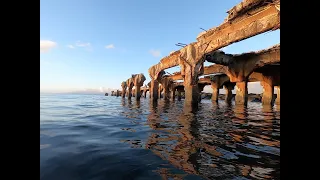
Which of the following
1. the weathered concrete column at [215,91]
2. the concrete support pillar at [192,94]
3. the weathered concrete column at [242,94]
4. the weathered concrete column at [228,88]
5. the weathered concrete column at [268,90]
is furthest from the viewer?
the weathered concrete column at [228,88]

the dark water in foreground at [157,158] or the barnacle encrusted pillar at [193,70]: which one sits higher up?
the barnacle encrusted pillar at [193,70]

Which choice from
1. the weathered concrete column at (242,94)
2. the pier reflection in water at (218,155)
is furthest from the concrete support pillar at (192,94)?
the pier reflection in water at (218,155)

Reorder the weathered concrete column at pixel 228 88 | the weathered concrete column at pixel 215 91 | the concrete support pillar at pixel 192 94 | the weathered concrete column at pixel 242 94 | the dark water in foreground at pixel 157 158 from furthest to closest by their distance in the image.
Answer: the weathered concrete column at pixel 228 88, the weathered concrete column at pixel 215 91, the weathered concrete column at pixel 242 94, the concrete support pillar at pixel 192 94, the dark water in foreground at pixel 157 158

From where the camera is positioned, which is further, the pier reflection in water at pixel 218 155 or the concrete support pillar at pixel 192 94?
the concrete support pillar at pixel 192 94

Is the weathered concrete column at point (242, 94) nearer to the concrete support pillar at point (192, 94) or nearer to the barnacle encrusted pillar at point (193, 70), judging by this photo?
the barnacle encrusted pillar at point (193, 70)

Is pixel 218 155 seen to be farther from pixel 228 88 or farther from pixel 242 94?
pixel 228 88

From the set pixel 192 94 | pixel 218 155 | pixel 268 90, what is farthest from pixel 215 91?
pixel 218 155

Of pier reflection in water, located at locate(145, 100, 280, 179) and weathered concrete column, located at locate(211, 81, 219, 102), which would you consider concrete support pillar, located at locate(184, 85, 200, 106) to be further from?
weathered concrete column, located at locate(211, 81, 219, 102)
